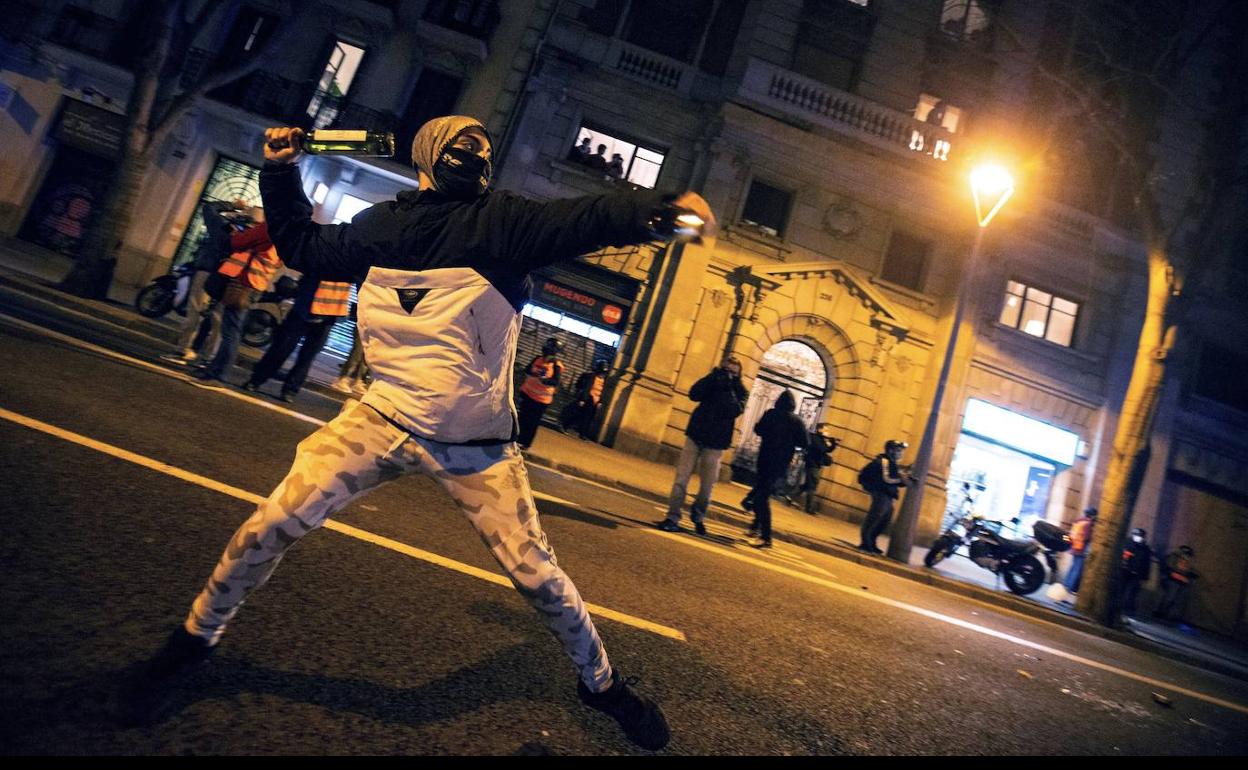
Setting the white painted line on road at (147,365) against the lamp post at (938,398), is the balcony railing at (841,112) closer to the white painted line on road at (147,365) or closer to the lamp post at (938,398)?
the lamp post at (938,398)

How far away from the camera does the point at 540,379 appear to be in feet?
23.4

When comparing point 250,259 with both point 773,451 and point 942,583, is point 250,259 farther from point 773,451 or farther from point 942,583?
point 942,583

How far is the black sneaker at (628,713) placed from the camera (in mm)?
1768

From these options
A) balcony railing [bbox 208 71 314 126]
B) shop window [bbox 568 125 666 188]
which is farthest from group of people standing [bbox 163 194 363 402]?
balcony railing [bbox 208 71 314 126]

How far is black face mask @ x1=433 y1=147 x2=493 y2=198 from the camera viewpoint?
1.74m

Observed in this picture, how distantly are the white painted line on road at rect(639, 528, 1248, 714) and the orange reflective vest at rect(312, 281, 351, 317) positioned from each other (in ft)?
12.7

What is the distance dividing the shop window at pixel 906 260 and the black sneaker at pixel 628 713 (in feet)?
46.4

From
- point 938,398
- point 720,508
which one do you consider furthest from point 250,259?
point 938,398

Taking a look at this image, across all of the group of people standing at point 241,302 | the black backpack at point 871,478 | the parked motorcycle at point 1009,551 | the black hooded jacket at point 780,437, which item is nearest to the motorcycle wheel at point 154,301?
the group of people standing at point 241,302

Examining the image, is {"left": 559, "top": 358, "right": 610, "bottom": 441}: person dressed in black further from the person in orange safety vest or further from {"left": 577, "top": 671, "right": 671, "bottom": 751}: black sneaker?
{"left": 577, "top": 671, "right": 671, "bottom": 751}: black sneaker

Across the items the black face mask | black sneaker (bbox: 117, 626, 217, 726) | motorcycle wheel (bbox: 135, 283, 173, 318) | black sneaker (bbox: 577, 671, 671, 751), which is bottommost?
black sneaker (bbox: 117, 626, 217, 726)
